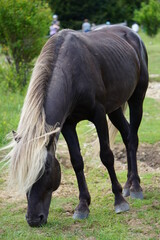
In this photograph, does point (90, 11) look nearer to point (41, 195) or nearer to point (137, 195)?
point (137, 195)

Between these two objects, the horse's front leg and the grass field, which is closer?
the grass field

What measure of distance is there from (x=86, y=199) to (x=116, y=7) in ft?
120

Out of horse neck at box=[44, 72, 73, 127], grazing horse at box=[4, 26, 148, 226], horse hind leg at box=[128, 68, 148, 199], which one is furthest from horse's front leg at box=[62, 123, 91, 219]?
horse hind leg at box=[128, 68, 148, 199]

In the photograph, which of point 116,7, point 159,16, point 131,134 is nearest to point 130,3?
point 116,7

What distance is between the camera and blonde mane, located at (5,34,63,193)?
12.1ft

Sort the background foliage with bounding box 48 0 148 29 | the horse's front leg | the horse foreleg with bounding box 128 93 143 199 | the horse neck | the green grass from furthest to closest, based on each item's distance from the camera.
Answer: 1. the background foliage with bounding box 48 0 148 29
2. the horse foreleg with bounding box 128 93 143 199
3. the horse's front leg
4. the green grass
5. the horse neck

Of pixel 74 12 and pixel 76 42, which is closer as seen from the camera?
pixel 76 42

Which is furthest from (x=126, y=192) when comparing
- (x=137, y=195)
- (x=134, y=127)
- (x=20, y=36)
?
(x=20, y=36)

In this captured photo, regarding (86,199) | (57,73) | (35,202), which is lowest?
(86,199)

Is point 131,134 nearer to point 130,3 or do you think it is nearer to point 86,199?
point 86,199

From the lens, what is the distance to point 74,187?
5.78 meters

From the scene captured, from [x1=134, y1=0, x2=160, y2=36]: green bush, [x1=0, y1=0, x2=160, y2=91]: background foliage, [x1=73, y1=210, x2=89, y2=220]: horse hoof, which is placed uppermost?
[x1=73, y1=210, x2=89, y2=220]: horse hoof

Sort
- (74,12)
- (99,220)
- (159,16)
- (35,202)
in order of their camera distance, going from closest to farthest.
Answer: (35,202) → (99,220) → (159,16) → (74,12)

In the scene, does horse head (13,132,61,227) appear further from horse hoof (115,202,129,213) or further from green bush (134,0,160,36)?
green bush (134,0,160,36)
